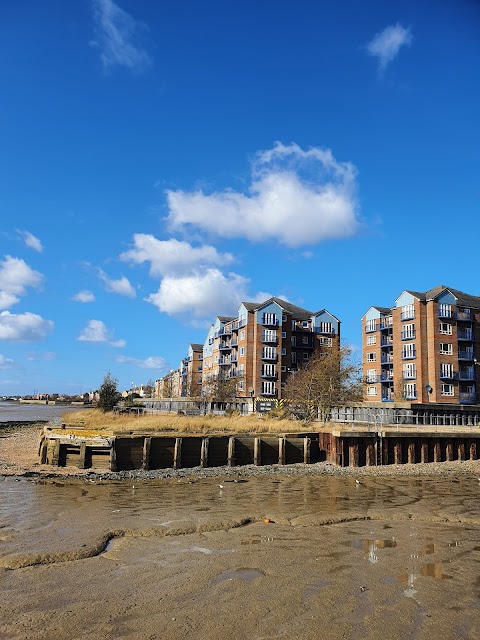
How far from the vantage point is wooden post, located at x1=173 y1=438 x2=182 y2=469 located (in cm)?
2260

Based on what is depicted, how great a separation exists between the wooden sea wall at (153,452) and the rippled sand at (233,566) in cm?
547

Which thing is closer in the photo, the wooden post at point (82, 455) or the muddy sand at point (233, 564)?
the muddy sand at point (233, 564)

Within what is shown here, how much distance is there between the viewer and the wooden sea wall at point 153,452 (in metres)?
22.1

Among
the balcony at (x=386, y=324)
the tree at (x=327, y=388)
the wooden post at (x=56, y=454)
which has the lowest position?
the wooden post at (x=56, y=454)

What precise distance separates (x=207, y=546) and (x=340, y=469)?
15.3 metres

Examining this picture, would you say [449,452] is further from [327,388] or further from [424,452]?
[327,388]

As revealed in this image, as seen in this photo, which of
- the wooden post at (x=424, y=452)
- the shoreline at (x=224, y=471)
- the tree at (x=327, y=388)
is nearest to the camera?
the shoreline at (x=224, y=471)

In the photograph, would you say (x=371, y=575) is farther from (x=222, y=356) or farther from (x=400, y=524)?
(x=222, y=356)

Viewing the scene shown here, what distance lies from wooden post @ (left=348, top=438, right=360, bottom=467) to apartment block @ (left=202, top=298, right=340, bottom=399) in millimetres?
50302

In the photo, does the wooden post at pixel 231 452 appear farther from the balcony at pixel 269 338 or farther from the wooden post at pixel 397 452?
the balcony at pixel 269 338

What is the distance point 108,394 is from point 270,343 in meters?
31.9

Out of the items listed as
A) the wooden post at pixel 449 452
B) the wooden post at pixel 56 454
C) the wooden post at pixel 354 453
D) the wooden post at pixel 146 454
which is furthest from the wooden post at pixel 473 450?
the wooden post at pixel 56 454

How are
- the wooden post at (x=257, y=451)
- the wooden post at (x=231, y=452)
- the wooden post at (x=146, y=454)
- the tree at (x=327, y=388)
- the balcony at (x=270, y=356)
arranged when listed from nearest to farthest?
the wooden post at (x=146, y=454) → the wooden post at (x=231, y=452) → the wooden post at (x=257, y=451) → the tree at (x=327, y=388) → the balcony at (x=270, y=356)

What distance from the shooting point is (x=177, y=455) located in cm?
2272
